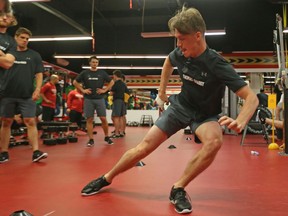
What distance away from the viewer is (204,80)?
2020 mm

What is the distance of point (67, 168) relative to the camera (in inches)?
130

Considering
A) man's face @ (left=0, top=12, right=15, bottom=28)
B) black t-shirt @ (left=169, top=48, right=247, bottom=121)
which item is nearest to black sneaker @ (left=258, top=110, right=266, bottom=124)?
black t-shirt @ (left=169, top=48, right=247, bottom=121)

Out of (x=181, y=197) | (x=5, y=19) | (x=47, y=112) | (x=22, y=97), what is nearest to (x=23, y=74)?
(x=22, y=97)

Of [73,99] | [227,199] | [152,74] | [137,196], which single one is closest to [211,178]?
[227,199]

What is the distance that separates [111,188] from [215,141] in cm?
93

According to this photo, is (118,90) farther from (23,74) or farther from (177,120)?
(177,120)

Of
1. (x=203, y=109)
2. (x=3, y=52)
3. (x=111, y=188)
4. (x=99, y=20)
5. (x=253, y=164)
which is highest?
(x=99, y=20)

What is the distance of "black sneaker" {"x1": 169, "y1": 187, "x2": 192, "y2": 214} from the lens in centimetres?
185

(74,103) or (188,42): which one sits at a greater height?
(188,42)

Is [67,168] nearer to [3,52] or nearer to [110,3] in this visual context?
[3,52]

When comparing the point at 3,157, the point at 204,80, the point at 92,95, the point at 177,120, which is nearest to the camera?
the point at 204,80

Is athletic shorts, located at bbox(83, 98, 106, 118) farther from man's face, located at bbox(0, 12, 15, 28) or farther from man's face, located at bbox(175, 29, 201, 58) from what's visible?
man's face, located at bbox(175, 29, 201, 58)

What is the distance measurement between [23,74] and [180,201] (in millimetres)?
2706

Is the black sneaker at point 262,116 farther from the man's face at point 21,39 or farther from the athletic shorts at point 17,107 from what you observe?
the man's face at point 21,39
